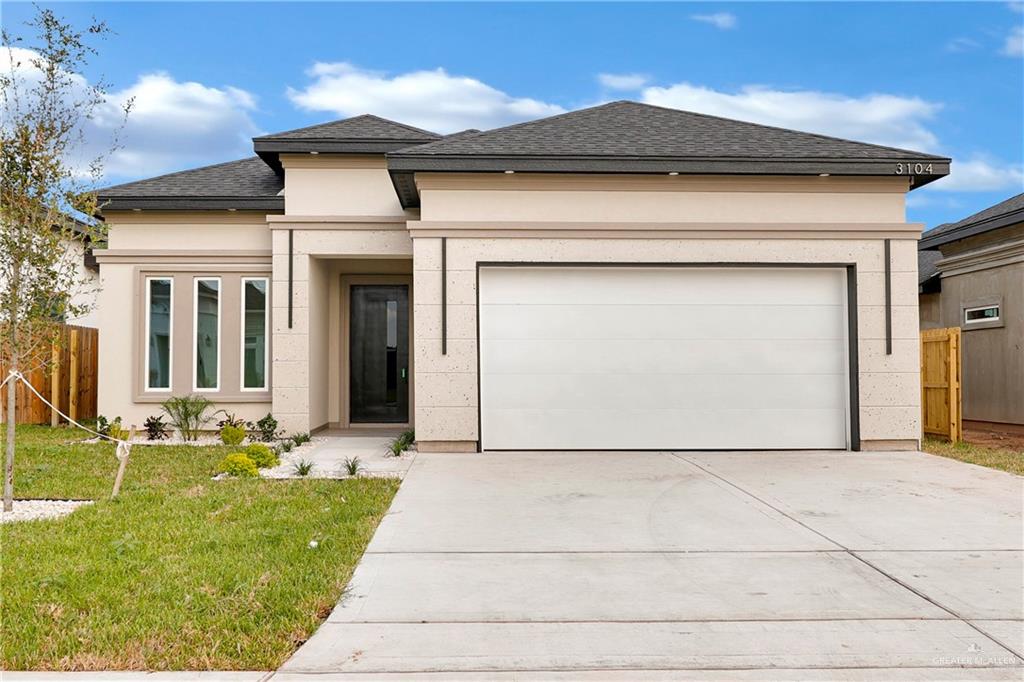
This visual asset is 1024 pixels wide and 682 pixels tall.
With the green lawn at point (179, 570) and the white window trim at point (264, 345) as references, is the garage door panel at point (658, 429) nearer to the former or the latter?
the green lawn at point (179, 570)

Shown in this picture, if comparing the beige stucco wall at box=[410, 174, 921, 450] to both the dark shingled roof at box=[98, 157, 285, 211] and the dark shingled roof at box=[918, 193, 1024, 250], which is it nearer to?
the dark shingled roof at box=[98, 157, 285, 211]

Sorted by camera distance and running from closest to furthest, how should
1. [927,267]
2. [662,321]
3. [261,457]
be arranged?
[261,457] < [662,321] < [927,267]

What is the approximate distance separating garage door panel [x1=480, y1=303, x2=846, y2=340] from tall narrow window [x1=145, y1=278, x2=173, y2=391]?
6392mm

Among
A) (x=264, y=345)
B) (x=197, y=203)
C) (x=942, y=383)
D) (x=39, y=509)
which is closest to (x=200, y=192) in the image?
Answer: (x=197, y=203)

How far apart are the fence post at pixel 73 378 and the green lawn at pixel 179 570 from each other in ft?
23.5

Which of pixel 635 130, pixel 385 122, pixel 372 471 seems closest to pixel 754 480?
pixel 372 471

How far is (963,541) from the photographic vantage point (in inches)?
230

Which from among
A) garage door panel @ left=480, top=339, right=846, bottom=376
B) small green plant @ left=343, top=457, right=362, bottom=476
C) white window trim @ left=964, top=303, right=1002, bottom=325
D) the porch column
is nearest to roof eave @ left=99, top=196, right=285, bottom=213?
the porch column

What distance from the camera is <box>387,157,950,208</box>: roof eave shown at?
10680mm

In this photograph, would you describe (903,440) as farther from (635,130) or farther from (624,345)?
(635,130)

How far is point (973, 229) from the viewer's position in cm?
1485

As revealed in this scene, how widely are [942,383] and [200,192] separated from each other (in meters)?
13.7

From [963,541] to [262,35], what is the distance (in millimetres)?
14563

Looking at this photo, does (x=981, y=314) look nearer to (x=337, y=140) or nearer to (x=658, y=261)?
(x=658, y=261)
